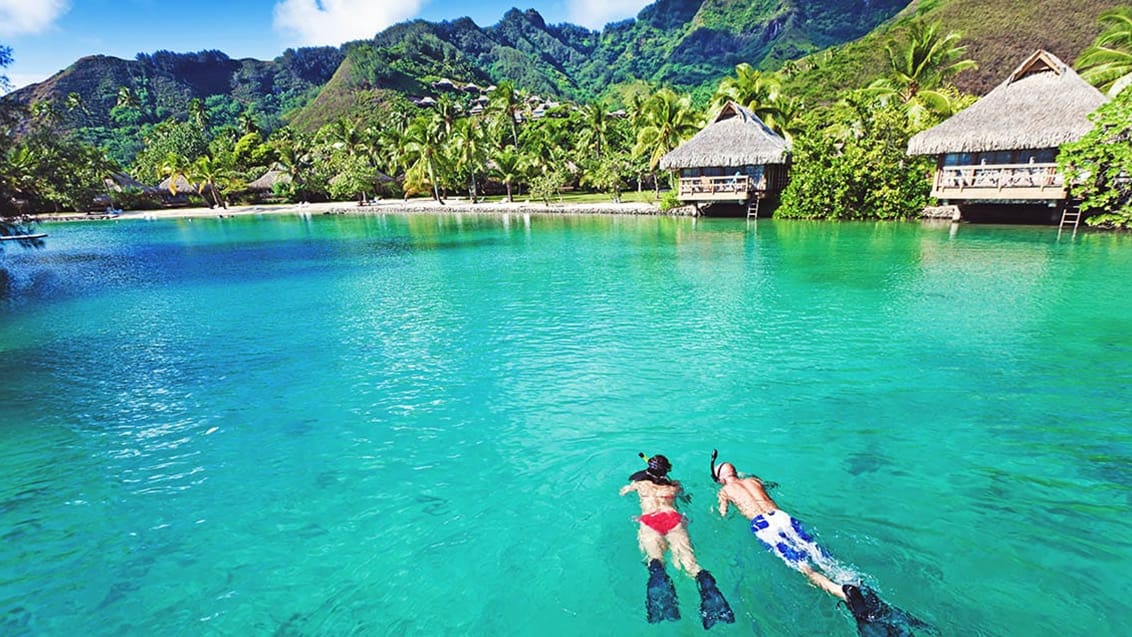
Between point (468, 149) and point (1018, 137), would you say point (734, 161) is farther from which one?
point (468, 149)

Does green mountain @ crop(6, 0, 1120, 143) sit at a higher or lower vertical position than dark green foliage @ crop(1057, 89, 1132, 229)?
higher

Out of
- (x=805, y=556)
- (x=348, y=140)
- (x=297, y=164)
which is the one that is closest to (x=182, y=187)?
(x=297, y=164)

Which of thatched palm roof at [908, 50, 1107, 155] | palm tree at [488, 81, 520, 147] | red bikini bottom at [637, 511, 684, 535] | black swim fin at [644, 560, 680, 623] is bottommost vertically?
black swim fin at [644, 560, 680, 623]

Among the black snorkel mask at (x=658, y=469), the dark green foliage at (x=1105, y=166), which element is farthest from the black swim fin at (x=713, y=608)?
the dark green foliage at (x=1105, y=166)

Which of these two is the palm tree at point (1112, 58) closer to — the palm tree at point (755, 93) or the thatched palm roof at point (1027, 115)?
the thatched palm roof at point (1027, 115)

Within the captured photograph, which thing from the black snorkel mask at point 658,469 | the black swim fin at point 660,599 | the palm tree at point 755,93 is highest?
the palm tree at point 755,93

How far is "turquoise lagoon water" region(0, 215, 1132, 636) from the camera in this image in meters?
4.91

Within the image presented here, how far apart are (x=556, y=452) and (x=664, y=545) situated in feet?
8.24

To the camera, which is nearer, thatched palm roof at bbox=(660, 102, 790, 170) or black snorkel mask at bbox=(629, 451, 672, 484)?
black snorkel mask at bbox=(629, 451, 672, 484)

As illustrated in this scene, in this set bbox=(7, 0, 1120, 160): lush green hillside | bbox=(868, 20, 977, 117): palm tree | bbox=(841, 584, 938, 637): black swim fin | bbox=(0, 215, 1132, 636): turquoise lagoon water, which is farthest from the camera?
bbox=(7, 0, 1120, 160): lush green hillside

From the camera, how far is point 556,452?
7.35 m

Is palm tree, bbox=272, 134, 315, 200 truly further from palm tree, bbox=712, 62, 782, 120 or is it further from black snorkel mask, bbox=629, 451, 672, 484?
Answer: black snorkel mask, bbox=629, 451, 672, 484

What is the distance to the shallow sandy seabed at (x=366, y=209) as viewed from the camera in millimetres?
42159

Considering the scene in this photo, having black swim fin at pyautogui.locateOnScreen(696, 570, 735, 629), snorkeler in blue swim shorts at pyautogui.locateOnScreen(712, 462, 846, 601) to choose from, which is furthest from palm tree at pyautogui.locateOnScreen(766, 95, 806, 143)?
black swim fin at pyautogui.locateOnScreen(696, 570, 735, 629)
